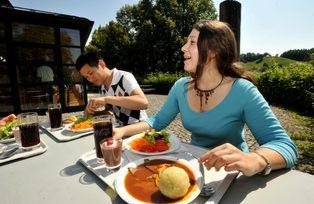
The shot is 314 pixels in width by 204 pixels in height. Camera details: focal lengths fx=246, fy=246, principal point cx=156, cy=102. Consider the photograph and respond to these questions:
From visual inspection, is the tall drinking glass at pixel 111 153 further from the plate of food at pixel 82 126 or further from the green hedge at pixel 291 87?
the green hedge at pixel 291 87

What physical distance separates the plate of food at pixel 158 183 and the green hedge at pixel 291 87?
1038cm

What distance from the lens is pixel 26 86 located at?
947 centimetres

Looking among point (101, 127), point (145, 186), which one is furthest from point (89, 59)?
point (145, 186)

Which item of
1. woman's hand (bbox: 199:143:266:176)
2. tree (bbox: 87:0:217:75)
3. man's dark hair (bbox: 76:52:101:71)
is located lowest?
woman's hand (bbox: 199:143:266:176)

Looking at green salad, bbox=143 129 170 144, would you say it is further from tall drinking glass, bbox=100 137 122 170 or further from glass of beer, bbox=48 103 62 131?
glass of beer, bbox=48 103 62 131

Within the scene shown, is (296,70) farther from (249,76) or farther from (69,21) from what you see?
(249,76)

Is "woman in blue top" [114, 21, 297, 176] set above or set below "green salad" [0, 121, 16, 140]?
above

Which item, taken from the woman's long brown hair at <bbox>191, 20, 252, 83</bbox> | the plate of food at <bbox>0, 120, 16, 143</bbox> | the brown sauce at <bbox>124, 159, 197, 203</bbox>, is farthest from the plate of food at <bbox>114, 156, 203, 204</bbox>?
the plate of food at <bbox>0, 120, 16, 143</bbox>

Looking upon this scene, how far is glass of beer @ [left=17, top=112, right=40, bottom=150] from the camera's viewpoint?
5.94 ft

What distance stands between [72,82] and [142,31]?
62.6 feet

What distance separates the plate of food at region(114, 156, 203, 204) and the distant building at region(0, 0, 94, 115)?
889cm

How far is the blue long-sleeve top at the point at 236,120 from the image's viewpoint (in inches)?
62.0

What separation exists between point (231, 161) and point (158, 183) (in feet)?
1.19

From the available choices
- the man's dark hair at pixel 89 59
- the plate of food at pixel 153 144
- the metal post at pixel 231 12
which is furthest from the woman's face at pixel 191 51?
the man's dark hair at pixel 89 59
